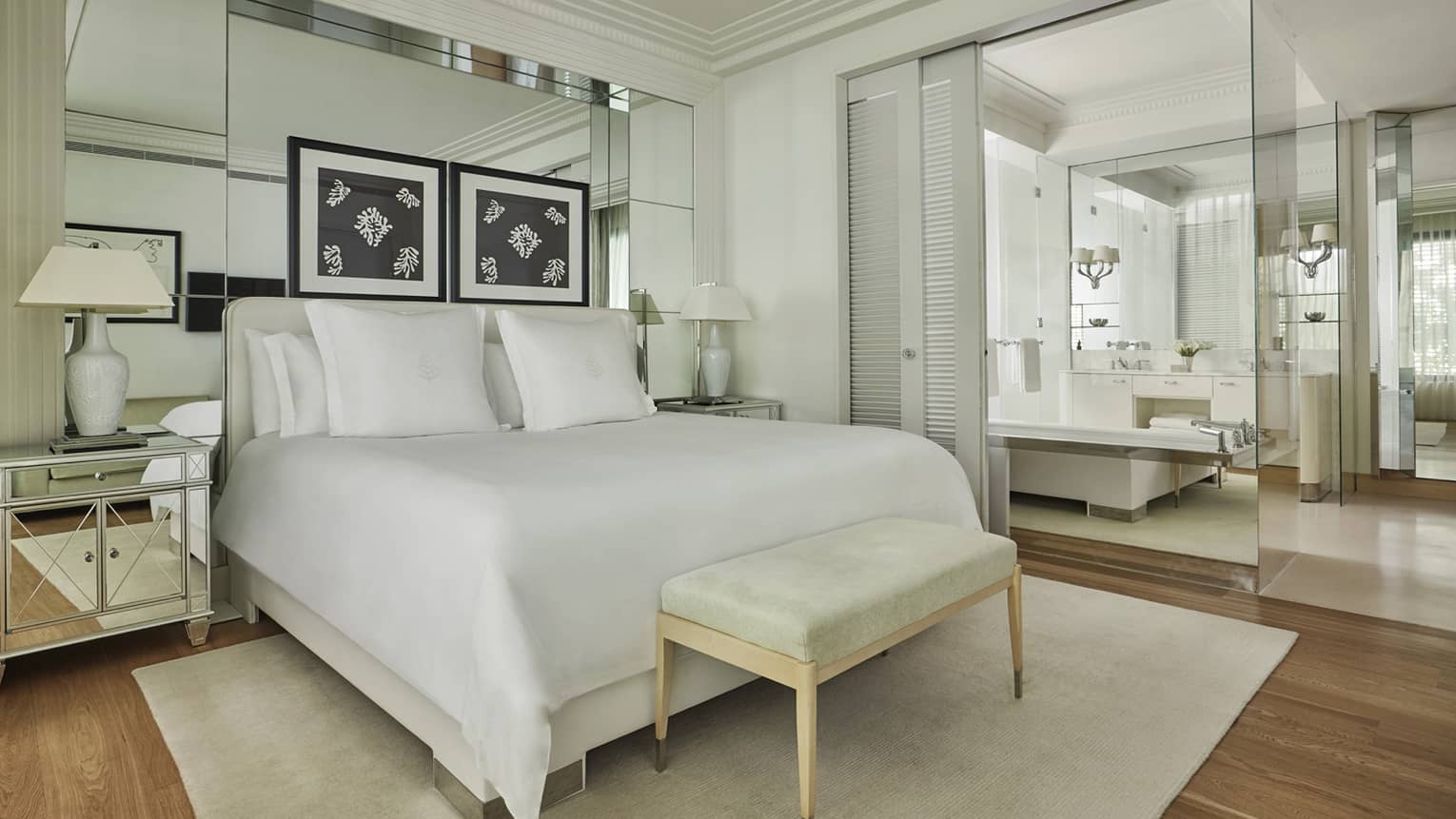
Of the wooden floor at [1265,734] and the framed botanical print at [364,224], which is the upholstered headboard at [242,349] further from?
the wooden floor at [1265,734]

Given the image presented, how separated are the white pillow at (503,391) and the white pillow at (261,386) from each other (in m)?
0.82

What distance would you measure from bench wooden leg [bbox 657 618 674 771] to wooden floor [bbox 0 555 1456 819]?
0.85 m

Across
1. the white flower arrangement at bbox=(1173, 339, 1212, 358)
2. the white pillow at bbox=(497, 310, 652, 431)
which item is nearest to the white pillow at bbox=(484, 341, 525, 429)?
the white pillow at bbox=(497, 310, 652, 431)

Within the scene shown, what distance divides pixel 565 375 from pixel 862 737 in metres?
1.93

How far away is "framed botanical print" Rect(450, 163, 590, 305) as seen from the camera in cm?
376

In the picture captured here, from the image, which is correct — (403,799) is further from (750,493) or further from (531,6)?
(531,6)

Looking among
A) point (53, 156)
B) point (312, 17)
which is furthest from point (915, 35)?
point (53, 156)

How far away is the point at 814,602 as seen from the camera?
1.56m

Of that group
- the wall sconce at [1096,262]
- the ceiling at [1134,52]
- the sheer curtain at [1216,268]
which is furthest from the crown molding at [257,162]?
the sheer curtain at [1216,268]

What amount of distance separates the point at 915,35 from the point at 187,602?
3963mm

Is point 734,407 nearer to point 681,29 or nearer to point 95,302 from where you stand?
point 681,29

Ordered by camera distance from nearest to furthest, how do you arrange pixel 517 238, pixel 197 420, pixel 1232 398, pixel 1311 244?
pixel 197 420 < pixel 1311 244 < pixel 517 238 < pixel 1232 398

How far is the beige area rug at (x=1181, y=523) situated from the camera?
394 centimetres

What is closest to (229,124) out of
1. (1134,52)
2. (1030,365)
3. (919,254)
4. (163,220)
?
(163,220)
